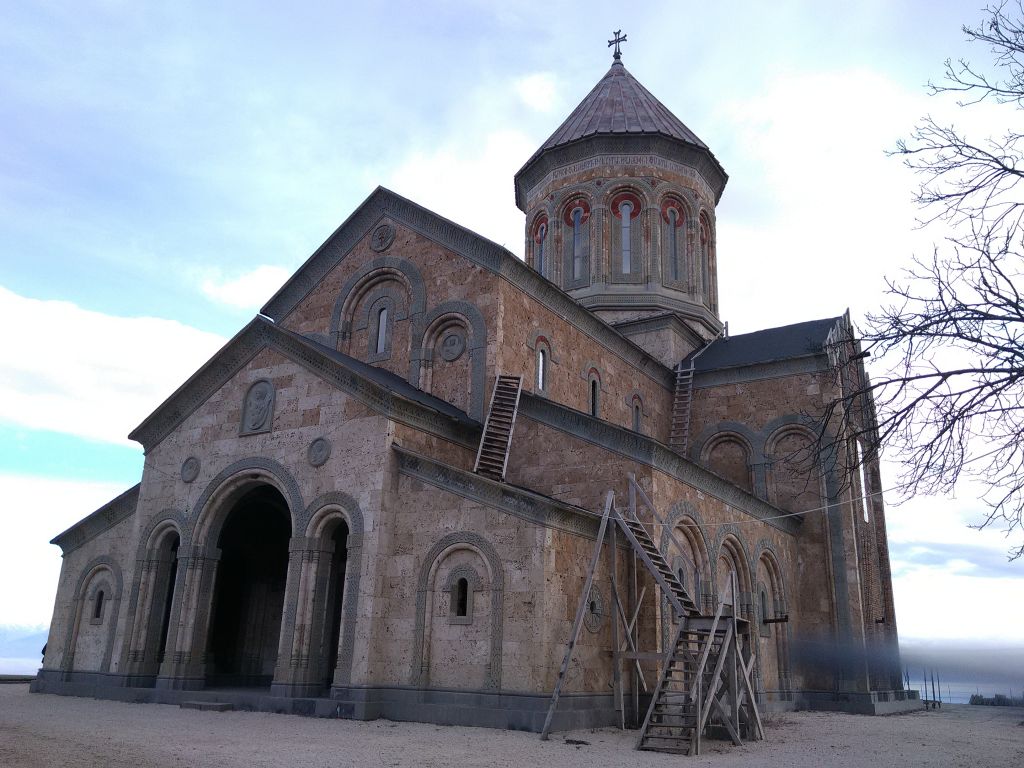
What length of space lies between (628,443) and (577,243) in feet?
45.9

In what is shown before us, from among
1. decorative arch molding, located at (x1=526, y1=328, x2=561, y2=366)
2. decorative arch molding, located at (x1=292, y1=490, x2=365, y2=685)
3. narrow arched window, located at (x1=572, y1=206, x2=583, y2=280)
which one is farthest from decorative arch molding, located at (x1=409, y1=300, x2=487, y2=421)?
narrow arched window, located at (x1=572, y1=206, x2=583, y2=280)

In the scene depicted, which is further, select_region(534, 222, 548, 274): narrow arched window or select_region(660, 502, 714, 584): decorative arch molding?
select_region(534, 222, 548, 274): narrow arched window

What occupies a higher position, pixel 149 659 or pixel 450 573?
pixel 450 573

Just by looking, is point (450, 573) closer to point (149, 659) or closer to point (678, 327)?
point (149, 659)

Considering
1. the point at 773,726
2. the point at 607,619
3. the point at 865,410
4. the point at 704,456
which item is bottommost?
the point at 773,726

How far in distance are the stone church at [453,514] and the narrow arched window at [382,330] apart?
7 cm

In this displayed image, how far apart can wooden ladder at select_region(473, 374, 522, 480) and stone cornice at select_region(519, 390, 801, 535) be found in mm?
319

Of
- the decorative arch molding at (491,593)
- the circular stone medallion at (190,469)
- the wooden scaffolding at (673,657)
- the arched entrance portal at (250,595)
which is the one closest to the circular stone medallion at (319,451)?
the decorative arch molding at (491,593)

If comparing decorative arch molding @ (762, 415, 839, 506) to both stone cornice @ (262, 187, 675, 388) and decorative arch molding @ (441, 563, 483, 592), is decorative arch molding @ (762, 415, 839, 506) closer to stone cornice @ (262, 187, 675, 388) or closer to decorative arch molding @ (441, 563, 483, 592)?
stone cornice @ (262, 187, 675, 388)

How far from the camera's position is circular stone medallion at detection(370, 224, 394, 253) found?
21.9 m

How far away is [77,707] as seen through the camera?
15.5 meters

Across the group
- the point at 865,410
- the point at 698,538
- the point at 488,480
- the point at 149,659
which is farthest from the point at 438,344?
the point at 865,410

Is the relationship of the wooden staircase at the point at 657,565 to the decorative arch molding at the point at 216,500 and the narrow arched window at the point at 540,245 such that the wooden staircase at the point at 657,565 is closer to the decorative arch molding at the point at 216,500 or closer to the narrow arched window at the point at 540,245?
the decorative arch molding at the point at 216,500

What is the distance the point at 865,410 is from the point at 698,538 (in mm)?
10706
